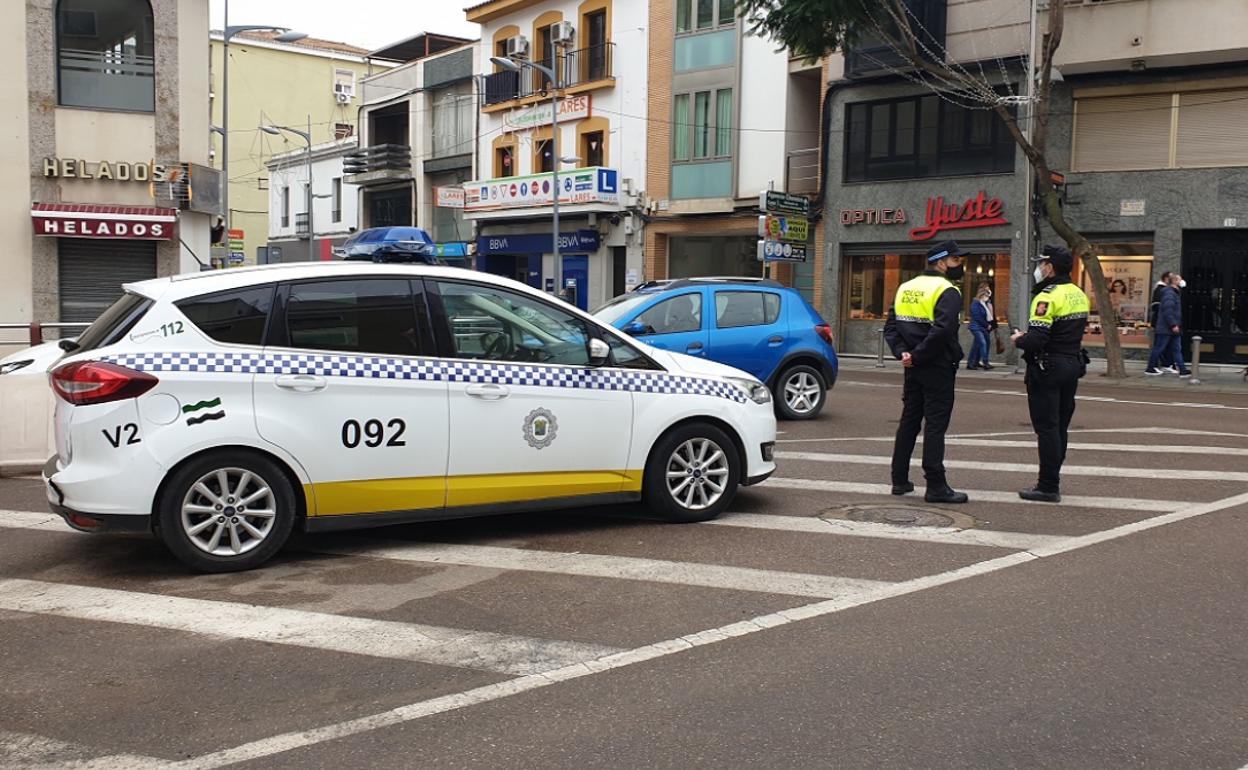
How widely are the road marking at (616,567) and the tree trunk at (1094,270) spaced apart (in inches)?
612

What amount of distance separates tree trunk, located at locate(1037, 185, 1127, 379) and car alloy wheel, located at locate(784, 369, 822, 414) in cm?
866

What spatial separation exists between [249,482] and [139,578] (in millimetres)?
780

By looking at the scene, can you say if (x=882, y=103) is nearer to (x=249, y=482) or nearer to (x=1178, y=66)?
(x=1178, y=66)

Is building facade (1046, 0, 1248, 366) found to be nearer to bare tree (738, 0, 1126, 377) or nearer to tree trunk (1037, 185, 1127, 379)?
tree trunk (1037, 185, 1127, 379)

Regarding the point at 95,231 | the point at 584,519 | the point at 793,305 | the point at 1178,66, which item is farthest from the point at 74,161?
the point at 1178,66

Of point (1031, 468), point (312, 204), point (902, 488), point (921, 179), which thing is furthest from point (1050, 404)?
point (312, 204)

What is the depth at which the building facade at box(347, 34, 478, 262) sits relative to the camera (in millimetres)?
40969

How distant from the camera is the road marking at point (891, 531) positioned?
22.3 feet

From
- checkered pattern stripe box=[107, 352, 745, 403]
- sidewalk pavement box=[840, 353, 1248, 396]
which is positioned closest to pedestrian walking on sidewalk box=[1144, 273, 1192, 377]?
sidewalk pavement box=[840, 353, 1248, 396]

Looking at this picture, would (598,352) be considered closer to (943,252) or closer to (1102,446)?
(943,252)

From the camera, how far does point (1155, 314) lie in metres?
21.1

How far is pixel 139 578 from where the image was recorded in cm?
601

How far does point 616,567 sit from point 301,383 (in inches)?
79.2

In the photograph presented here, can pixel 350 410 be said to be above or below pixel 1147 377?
above
